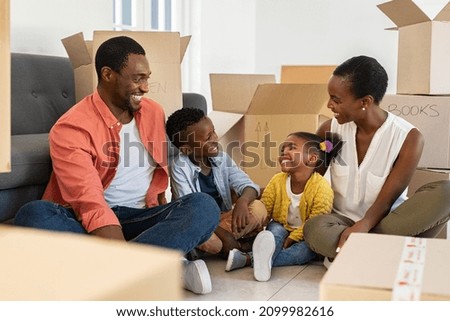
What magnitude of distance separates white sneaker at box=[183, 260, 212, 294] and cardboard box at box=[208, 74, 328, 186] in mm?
928

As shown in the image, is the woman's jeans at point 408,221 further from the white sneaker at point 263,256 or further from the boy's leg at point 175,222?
the boy's leg at point 175,222

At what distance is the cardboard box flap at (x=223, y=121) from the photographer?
260 cm

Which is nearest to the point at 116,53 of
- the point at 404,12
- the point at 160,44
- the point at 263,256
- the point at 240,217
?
the point at 160,44

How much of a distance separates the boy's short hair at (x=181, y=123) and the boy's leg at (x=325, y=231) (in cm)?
49

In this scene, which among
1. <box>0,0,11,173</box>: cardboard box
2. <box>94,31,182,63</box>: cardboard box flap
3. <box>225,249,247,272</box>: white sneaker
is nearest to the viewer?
<box>0,0,11,173</box>: cardboard box

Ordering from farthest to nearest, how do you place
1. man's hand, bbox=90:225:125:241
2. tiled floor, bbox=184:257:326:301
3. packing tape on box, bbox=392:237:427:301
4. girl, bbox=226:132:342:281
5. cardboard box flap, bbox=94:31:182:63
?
1. cardboard box flap, bbox=94:31:182:63
2. girl, bbox=226:132:342:281
3. tiled floor, bbox=184:257:326:301
4. man's hand, bbox=90:225:125:241
5. packing tape on box, bbox=392:237:427:301

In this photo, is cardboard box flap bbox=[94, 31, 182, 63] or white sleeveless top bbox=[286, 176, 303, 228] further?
cardboard box flap bbox=[94, 31, 182, 63]

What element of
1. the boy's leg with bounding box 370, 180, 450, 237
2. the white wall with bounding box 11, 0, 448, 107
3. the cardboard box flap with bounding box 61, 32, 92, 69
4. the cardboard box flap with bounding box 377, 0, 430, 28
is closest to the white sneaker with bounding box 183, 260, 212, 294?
the boy's leg with bounding box 370, 180, 450, 237

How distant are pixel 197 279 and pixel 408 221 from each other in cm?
68

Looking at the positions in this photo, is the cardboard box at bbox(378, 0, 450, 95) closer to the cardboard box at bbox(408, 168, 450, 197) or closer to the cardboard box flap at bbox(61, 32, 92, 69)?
the cardboard box at bbox(408, 168, 450, 197)

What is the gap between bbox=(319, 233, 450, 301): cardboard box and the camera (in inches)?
26.5

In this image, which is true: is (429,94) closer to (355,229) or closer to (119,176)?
(355,229)

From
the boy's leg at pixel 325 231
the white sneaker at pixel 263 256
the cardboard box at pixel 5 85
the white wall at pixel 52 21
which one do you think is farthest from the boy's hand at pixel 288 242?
the white wall at pixel 52 21
